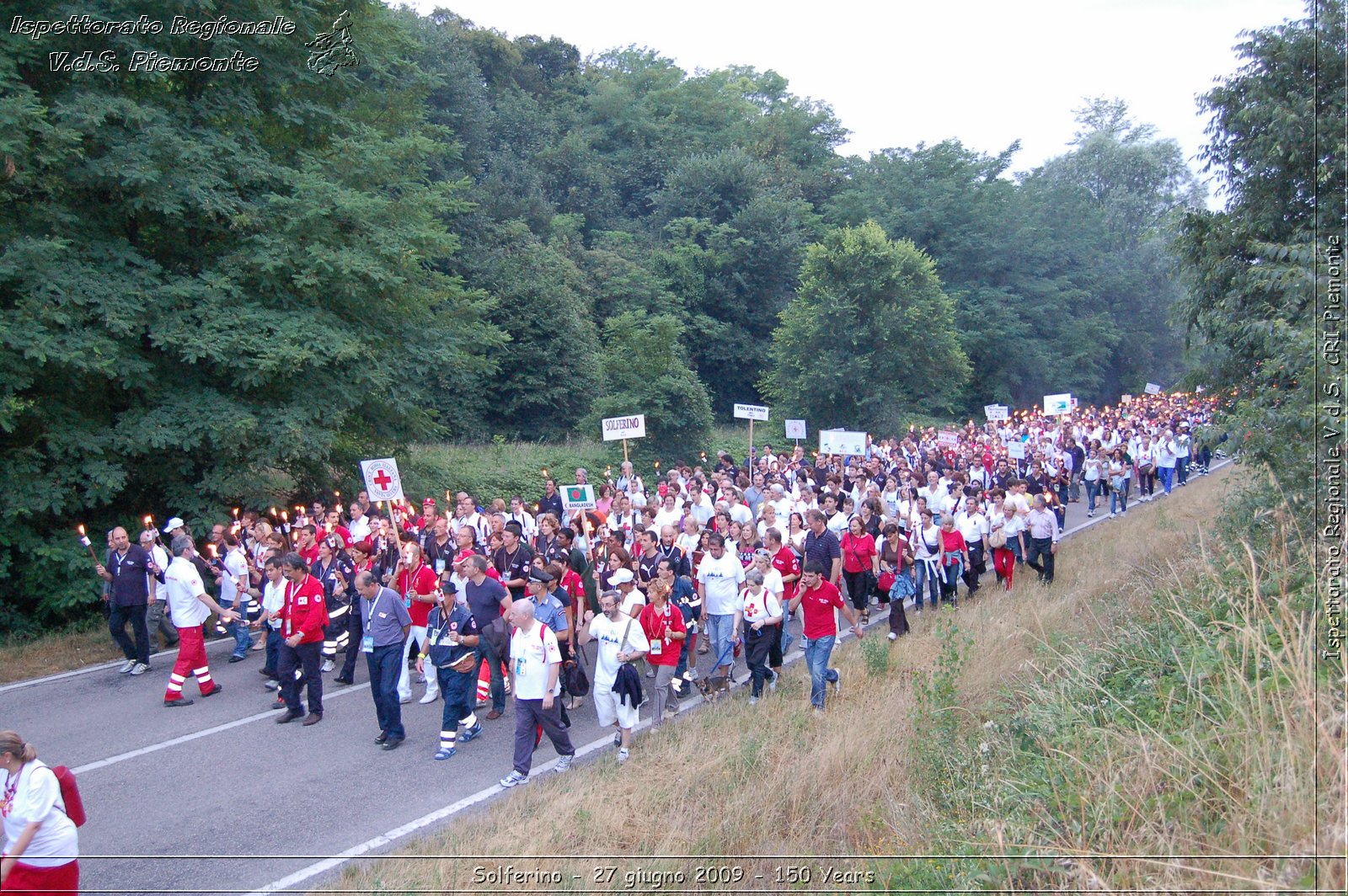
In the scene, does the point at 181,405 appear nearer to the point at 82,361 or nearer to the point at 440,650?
the point at 82,361

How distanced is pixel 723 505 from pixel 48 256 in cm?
1047

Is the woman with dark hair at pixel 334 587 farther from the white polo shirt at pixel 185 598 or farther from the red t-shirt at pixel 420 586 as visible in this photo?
the white polo shirt at pixel 185 598

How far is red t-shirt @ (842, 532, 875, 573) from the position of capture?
1227 centimetres

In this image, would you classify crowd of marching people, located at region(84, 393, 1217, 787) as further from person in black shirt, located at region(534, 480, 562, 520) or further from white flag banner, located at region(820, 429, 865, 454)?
white flag banner, located at region(820, 429, 865, 454)

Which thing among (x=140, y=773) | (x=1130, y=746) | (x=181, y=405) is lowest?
(x=140, y=773)

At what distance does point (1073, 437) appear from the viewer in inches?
985

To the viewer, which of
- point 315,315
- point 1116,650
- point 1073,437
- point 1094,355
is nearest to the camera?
point 1116,650

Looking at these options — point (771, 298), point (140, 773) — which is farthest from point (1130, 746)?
point (771, 298)

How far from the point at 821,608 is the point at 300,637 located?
17.3 feet

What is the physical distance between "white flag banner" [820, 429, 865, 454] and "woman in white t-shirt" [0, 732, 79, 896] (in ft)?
63.7

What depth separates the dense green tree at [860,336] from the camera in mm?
36781

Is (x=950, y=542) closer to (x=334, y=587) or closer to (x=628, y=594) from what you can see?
(x=628, y=594)

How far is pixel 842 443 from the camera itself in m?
23.6

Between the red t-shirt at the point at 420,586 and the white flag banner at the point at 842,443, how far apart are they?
575 inches
